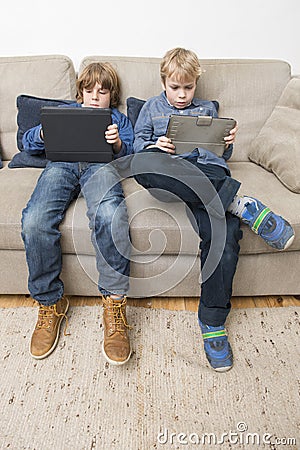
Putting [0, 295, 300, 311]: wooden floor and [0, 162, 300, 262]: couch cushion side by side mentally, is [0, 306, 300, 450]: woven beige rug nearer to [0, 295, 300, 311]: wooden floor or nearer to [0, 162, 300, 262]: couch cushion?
[0, 295, 300, 311]: wooden floor

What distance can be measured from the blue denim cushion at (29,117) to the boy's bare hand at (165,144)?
0.54m

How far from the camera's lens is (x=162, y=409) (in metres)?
1.21

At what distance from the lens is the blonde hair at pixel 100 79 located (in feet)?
5.43

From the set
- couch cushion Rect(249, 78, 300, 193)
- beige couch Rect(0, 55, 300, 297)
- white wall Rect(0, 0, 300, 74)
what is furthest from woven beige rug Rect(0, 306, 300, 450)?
white wall Rect(0, 0, 300, 74)

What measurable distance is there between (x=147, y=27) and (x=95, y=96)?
0.63 m

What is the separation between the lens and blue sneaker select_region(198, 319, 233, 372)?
134 centimetres

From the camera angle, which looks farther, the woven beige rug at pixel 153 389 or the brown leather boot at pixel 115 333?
the brown leather boot at pixel 115 333

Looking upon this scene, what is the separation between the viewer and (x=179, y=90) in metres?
1.62

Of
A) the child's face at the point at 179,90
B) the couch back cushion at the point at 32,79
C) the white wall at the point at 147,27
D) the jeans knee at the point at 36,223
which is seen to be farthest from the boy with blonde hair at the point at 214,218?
the white wall at the point at 147,27

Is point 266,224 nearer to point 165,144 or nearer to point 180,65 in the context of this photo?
point 165,144

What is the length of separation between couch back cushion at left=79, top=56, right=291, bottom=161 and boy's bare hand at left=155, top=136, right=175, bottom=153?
466mm

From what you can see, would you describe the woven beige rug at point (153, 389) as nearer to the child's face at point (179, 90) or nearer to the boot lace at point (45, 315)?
the boot lace at point (45, 315)

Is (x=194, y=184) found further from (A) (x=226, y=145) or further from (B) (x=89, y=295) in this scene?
(B) (x=89, y=295)

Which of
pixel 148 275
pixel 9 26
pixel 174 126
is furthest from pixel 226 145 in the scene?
pixel 9 26
